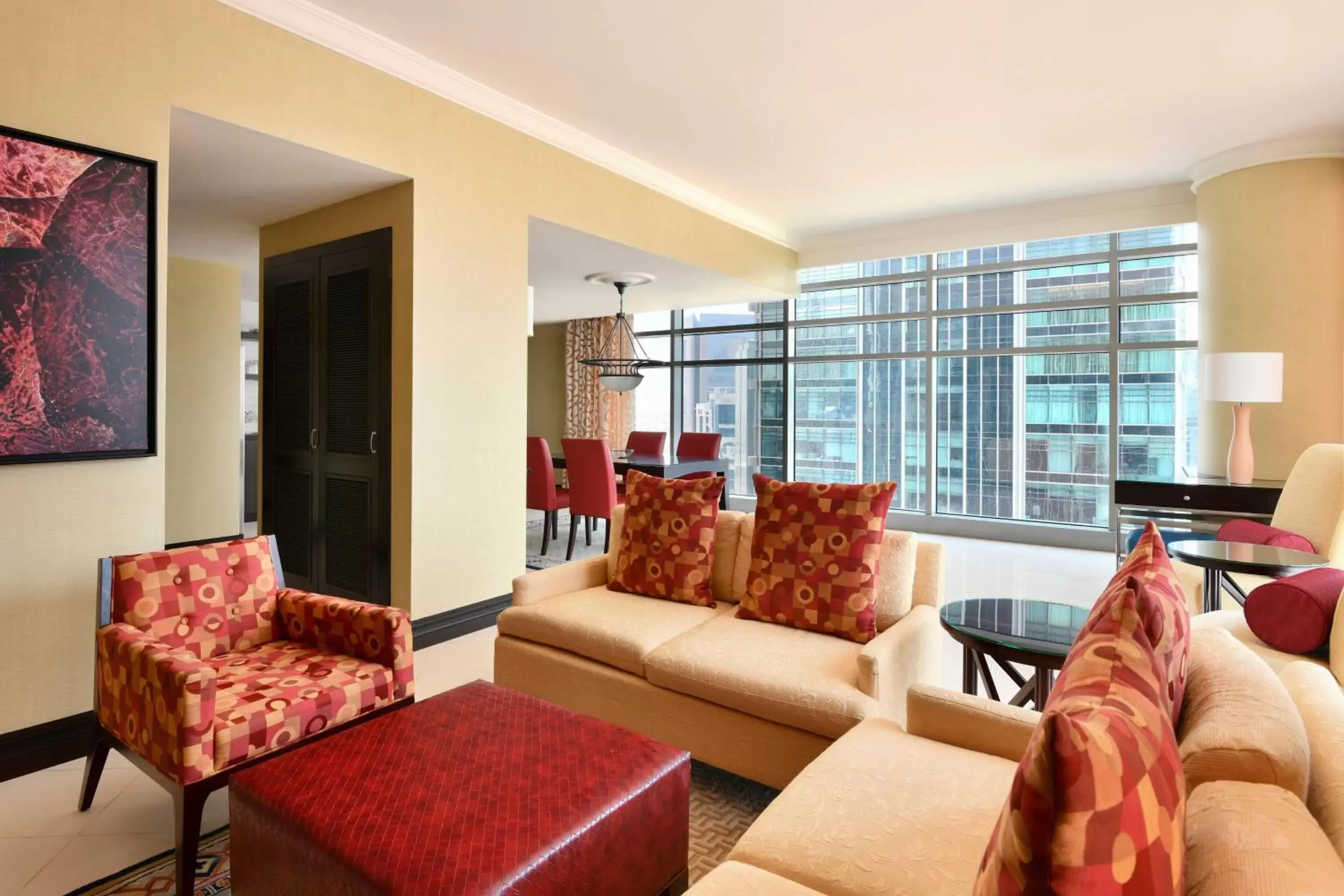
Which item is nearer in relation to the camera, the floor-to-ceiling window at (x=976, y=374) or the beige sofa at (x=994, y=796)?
the beige sofa at (x=994, y=796)

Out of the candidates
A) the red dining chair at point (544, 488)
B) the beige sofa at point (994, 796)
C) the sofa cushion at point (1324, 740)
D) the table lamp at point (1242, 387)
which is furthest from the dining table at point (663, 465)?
the sofa cushion at point (1324, 740)

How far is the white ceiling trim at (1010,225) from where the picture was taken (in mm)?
5215

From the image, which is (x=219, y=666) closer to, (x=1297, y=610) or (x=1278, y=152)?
(x=1297, y=610)

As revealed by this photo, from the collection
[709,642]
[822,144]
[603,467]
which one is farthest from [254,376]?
[709,642]

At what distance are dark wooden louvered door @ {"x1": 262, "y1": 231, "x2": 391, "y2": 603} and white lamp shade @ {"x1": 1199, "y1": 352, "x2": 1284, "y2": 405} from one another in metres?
4.55

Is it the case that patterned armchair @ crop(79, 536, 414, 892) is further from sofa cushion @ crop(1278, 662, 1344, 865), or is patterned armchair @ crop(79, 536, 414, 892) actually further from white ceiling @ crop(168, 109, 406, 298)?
sofa cushion @ crop(1278, 662, 1344, 865)

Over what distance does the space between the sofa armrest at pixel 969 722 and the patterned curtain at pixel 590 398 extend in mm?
7090

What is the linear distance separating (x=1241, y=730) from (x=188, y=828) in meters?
2.03

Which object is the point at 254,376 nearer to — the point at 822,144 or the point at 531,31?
the point at 531,31

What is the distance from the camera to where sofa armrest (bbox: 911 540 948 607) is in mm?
2412

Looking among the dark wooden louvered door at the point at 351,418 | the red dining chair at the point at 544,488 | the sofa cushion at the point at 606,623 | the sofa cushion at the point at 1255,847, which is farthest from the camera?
the red dining chair at the point at 544,488

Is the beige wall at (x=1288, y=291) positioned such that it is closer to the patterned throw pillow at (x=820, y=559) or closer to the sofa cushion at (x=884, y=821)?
the patterned throw pillow at (x=820, y=559)

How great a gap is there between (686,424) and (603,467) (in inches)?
123

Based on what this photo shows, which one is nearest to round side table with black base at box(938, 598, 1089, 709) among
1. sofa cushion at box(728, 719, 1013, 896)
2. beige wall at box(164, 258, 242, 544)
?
sofa cushion at box(728, 719, 1013, 896)
